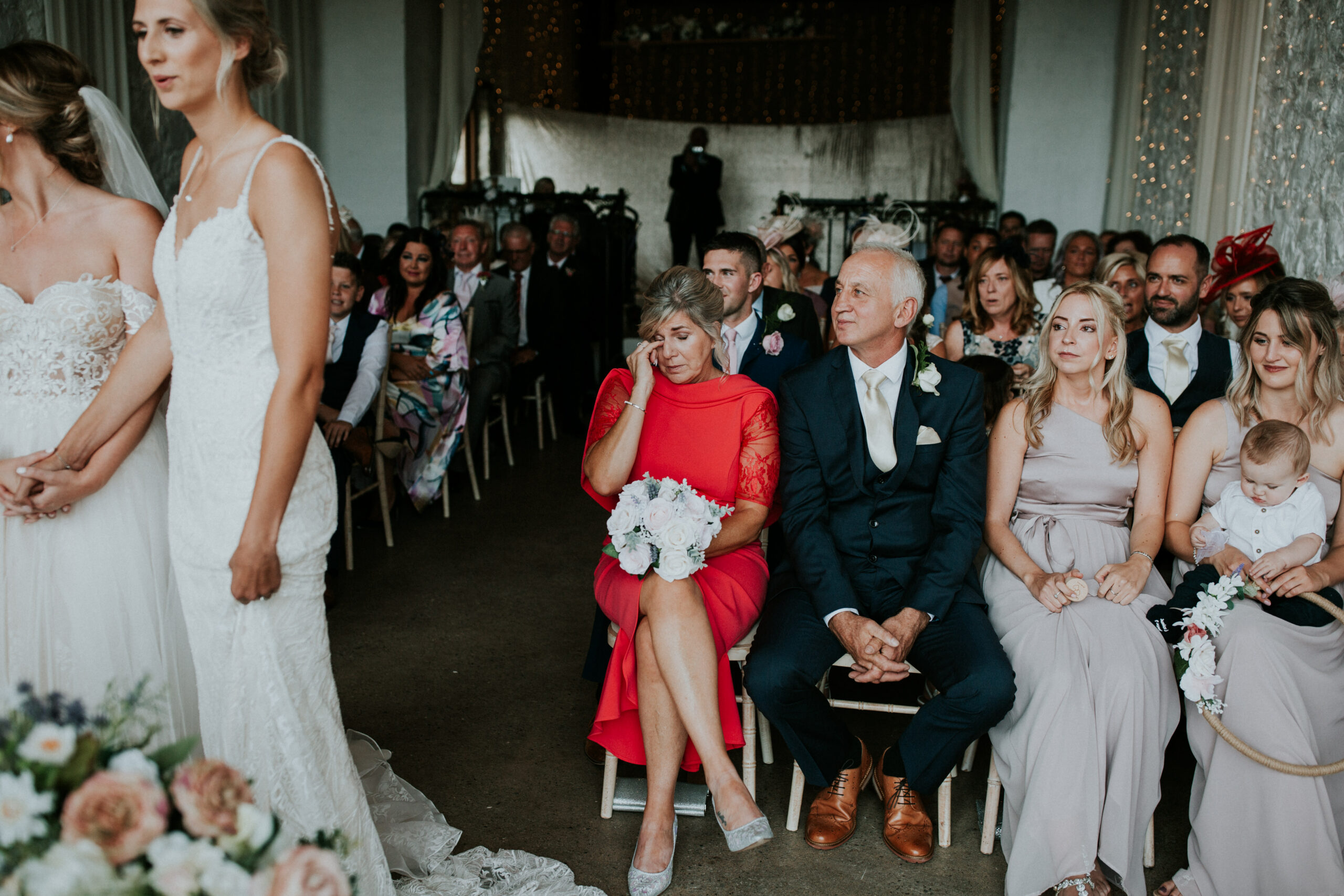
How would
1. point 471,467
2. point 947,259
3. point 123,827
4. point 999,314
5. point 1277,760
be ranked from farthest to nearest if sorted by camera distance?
point 947,259, point 471,467, point 999,314, point 1277,760, point 123,827

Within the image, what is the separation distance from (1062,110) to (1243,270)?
13.9 feet

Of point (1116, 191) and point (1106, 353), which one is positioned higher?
point (1116, 191)

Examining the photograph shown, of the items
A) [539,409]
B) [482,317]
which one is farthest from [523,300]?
[482,317]

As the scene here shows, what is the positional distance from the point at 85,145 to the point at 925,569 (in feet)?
7.12

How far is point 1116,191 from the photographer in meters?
7.25

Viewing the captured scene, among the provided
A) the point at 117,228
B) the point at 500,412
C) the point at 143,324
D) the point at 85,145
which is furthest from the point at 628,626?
the point at 500,412

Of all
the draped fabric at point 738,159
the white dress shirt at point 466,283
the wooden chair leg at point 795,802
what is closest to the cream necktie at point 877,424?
the wooden chair leg at point 795,802

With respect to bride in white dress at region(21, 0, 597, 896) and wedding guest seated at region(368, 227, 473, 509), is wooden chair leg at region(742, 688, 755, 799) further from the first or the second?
wedding guest seated at region(368, 227, 473, 509)

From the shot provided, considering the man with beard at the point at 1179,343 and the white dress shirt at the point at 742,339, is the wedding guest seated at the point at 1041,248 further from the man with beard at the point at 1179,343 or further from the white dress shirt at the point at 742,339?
the white dress shirt at the point at 742,339

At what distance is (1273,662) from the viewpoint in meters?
2.35

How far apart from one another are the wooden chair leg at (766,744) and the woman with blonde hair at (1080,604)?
0.66 metres

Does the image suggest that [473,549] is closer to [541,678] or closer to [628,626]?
[541,678]

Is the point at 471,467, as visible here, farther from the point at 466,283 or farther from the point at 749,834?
the point at 749,834

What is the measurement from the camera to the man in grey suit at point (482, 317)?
19.9 ft
